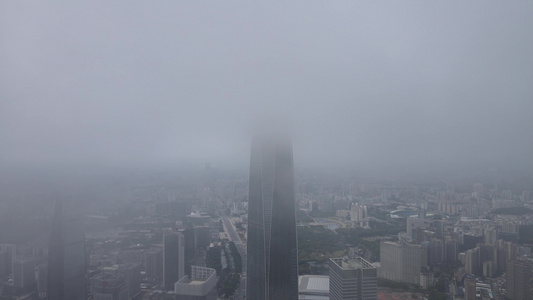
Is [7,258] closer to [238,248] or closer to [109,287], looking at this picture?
[109,287]

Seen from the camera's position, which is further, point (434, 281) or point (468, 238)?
point (468, 238)

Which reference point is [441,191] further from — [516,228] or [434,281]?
[434,281]

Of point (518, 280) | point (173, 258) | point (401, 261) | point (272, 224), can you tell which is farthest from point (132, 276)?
point (518, 280)

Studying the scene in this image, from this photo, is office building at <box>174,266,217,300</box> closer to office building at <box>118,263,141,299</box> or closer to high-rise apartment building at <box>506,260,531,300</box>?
office building at <box>118,263,141,299</box>

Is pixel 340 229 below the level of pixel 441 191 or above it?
below

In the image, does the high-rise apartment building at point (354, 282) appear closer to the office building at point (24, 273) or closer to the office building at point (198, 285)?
the office building at point (198, 285)

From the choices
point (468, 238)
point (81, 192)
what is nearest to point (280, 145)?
point (81, 192)

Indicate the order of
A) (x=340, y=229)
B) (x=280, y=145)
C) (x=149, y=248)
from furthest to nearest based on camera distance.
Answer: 1. (x=340, y=229)
2. (x=280, y=145)
3. (x=149, y=248)

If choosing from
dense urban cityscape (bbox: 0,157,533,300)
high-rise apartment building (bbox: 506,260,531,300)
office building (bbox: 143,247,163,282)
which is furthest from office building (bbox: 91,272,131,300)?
high-rise apartment building (bbox: 506,260,531,300)
